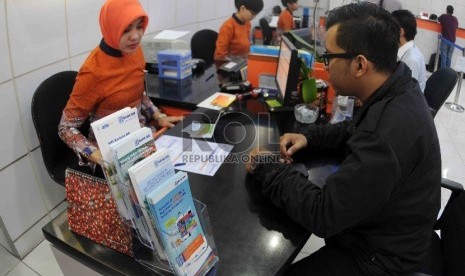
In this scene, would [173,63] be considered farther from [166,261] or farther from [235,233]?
[166,261]

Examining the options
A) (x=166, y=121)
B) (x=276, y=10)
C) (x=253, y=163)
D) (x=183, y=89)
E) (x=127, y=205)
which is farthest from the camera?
(x=276, y=10)

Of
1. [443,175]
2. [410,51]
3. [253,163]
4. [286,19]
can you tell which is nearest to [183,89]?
[253,163]

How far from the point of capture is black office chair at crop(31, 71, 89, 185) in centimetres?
162

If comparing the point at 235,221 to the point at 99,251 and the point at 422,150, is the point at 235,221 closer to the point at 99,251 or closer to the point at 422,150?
the point at 99,251

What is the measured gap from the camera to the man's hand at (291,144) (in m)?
1.34

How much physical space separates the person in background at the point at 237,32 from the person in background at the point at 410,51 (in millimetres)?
1286

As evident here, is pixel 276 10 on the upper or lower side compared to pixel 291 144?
upper

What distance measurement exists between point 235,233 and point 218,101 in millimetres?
1030

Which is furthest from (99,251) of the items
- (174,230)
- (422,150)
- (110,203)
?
(422,150)

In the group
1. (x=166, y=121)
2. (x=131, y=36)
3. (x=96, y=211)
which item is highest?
(x=131, y=36)

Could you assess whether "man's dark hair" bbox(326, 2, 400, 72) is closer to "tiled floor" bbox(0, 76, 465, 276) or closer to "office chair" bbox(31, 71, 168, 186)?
"office chair" bbox(31, 71, 168, 186)

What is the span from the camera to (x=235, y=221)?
1.02 meters

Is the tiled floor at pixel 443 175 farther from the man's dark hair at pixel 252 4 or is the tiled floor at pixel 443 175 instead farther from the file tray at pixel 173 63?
the man's dark hair at pixel 252 4

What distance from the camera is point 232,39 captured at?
321cm
